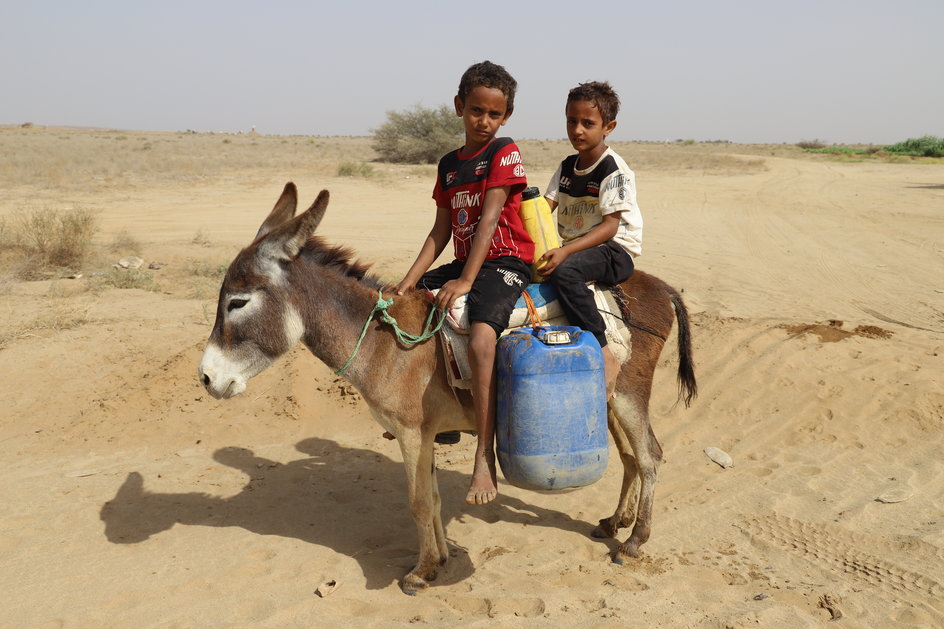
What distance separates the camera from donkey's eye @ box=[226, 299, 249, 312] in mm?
3830

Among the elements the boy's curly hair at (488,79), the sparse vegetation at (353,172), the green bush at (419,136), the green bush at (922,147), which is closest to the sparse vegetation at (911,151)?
the green bush at (922,147)

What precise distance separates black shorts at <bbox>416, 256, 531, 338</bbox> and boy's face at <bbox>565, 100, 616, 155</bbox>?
97 centimetres

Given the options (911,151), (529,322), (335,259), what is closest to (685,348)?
(529,322)

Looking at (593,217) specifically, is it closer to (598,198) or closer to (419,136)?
(598,198)

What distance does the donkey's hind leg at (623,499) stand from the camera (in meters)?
5.07

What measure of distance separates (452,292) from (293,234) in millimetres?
938

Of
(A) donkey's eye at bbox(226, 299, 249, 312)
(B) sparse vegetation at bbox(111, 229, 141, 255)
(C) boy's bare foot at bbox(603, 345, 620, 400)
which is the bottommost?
(B) sparse vegetation at bbox(111, 229, 141, 255)

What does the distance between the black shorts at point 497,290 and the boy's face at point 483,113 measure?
0.72 m

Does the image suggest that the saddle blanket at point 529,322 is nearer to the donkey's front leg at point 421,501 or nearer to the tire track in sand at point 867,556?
the donkey's front leg at point 421,501

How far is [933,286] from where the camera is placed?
34.8ft

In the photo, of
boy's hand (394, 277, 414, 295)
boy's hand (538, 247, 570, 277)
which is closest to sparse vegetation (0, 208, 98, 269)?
boy's hand (394, 277, 414, 295)

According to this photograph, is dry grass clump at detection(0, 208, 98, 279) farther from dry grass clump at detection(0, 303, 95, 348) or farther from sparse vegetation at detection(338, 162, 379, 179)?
sparse vegetation at detection(338, 162, 379, 179)

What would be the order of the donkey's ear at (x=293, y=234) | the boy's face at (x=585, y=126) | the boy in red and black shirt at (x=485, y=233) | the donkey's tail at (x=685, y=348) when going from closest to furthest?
the donkey's ear at (x=293, y=234) < the boy in red and black shirt at (x=485, y=233) < the boy's face at (x=585, y=126) < the donkey's tail at (x=685, y=348)

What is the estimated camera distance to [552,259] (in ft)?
13.5
